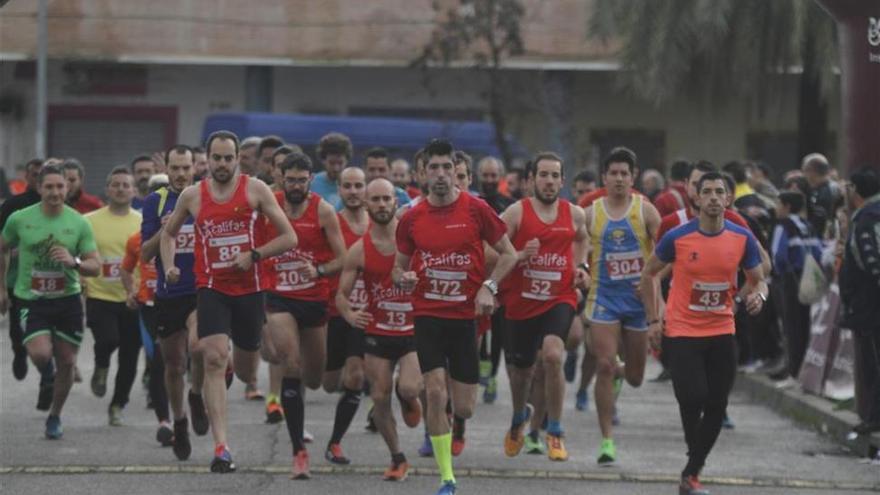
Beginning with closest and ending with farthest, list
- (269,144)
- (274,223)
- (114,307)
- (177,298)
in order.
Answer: (274,223), (177,298), (114,307), (269,144)

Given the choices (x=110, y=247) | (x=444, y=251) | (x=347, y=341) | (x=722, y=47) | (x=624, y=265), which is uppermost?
(x=722, y=47)

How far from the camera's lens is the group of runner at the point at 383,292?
1208 cm

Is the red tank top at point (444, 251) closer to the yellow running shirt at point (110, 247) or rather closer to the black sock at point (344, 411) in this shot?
the black sock at point (344, 411)

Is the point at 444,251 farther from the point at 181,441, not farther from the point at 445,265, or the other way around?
the point at 181,441

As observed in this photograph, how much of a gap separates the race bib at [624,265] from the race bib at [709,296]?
1990 millimetres

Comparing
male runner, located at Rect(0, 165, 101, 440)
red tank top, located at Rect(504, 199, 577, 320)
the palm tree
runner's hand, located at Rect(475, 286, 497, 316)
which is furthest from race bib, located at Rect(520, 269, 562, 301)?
the palm tree

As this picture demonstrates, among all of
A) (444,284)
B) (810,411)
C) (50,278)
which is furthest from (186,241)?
(810,411)

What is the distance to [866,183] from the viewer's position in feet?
47.4

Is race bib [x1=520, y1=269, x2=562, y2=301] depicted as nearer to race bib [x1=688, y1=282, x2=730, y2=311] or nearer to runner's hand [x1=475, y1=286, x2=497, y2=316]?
runner's hand [x1=475, y1=286, x2=497, y2=316]

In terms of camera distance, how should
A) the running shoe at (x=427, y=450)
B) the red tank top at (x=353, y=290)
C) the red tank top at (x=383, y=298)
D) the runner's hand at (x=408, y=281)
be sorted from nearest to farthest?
the runner's hand at (x=408, y=281) < the red tank top at (x=383, y=298) < the red tank top at (x=353, y=290) < the running shoe at (x=427, y=450)

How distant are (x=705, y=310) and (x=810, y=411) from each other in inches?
196

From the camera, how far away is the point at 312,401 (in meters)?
17.5

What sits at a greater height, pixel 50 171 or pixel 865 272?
pixel 50 171

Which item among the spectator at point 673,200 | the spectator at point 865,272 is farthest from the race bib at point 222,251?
the spectator at point 673,200
